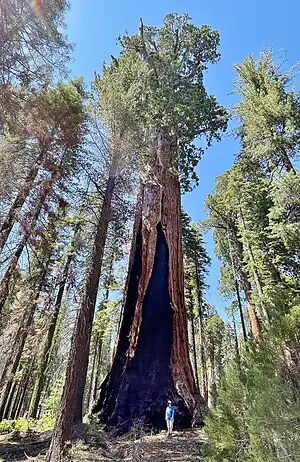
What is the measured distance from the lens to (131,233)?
39.9 ft

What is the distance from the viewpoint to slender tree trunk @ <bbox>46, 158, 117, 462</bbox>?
5707 millimetres

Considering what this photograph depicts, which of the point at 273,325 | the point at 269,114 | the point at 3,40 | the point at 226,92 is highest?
the point at 226,92

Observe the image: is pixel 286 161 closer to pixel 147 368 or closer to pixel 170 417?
pixel 147 368

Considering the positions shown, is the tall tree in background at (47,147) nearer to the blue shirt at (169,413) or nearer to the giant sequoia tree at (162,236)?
the giant sequoia tree at (162,236)

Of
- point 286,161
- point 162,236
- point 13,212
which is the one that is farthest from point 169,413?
point 286,161

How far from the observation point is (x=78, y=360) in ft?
21.3

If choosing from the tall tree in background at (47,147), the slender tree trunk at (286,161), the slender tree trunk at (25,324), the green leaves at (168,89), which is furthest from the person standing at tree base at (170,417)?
the slender tree trunk at (286,161)

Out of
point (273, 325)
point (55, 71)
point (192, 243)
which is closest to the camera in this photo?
point (273, 325)

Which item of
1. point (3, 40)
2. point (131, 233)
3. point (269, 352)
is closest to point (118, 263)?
point (131, 233)

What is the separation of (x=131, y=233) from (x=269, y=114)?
22.2 ft

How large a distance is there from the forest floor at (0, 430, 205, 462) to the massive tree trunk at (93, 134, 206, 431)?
812 millimetres

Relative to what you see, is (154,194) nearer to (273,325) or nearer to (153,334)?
(153,334)

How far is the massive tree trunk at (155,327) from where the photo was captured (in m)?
8.83

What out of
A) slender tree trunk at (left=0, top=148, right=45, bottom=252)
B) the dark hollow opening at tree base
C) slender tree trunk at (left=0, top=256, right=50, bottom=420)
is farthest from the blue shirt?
slender tree trunk at (left=0, top=148, right=45, bottom=252)
